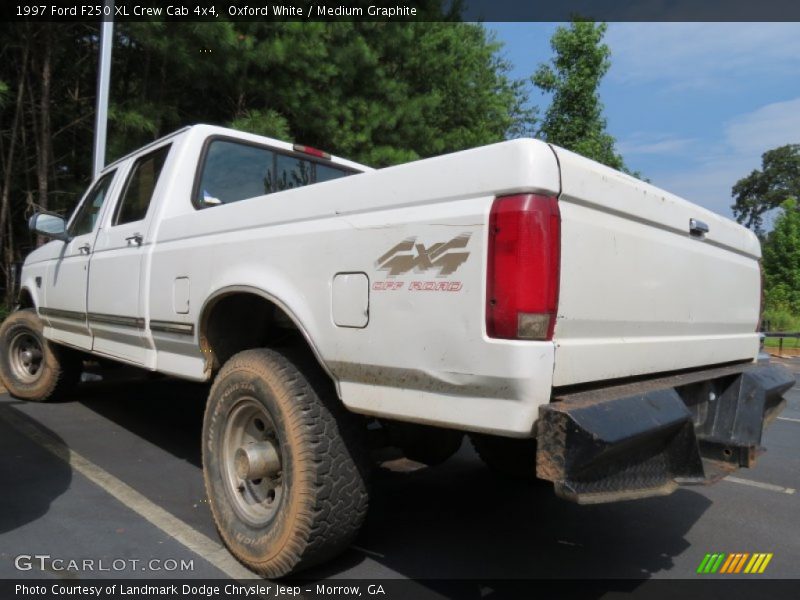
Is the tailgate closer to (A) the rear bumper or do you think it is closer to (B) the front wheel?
(A) the rear bumper

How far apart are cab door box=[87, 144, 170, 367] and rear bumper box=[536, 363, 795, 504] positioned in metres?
2.55

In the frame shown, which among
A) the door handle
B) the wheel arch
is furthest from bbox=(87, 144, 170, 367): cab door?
the door handle

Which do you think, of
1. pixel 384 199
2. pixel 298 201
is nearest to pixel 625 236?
pixel 384 199

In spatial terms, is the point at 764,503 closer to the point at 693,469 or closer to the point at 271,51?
the point at 693,469

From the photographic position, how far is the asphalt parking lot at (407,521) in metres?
2.87

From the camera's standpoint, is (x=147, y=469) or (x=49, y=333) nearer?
(x=147, y=469)

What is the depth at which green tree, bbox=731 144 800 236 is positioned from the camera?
209 ft

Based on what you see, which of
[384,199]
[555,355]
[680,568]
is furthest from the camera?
[680,568]

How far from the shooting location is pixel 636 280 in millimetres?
2365

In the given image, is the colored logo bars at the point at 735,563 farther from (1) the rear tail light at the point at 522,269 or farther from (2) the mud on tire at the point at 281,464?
(1) the rear tail light at the point at 522,269

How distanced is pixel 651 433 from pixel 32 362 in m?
5.62

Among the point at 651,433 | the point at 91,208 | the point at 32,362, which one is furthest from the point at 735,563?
the point at 32,362

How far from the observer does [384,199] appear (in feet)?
7.48

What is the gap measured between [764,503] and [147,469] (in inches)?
153
